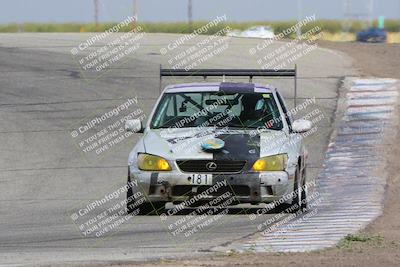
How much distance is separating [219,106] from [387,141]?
626 cm

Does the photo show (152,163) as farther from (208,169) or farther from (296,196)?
(296,196)

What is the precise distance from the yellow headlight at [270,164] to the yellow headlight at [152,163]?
96 centimetres

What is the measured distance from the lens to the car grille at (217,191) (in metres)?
12.2

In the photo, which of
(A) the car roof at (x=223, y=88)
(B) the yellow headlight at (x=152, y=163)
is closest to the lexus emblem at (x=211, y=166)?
(B) the yellow headlight at (x=152, y=163)

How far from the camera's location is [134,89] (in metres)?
25.1

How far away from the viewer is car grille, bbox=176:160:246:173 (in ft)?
40.3

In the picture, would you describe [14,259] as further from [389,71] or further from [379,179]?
[389,71]

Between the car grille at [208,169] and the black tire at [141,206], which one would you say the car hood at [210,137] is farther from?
the black tire at [141,206]

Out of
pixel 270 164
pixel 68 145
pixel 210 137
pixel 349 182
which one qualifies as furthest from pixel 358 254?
pixel 68 145

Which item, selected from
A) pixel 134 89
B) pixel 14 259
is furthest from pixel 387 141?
pixel 14 259

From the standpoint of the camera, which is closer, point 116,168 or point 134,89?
point 116,168

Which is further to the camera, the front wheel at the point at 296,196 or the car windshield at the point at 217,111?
the car windshield at the point at 217,111

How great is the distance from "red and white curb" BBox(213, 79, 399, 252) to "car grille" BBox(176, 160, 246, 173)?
852 millimetres

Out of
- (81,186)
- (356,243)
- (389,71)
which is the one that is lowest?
(389,71)
